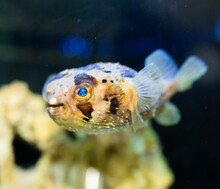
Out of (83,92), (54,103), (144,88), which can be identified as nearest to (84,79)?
(83,92)

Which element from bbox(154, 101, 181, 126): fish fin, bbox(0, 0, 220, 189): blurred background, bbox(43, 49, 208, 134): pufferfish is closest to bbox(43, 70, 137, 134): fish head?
bbox(43, 49, 208, 134): pufferfish

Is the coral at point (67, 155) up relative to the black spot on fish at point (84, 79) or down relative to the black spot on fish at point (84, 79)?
down

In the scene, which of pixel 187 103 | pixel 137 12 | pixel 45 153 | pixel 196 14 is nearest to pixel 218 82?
pixel 187 103

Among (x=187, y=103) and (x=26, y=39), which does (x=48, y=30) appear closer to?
(x=26, y=39)

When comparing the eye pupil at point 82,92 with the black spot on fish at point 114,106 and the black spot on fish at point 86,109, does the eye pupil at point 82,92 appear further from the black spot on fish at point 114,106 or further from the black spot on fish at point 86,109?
the black spot on fish at point 114,106

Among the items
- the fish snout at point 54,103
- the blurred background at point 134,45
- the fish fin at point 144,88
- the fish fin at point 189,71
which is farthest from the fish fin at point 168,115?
the fish snout at point 54,103

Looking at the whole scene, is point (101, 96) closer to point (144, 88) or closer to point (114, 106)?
point (114, 106)
